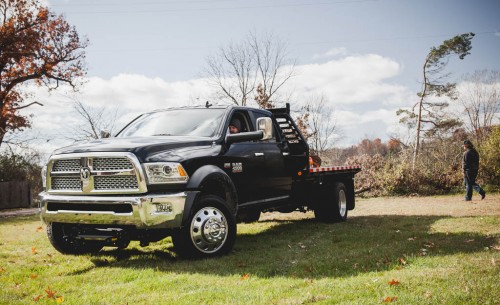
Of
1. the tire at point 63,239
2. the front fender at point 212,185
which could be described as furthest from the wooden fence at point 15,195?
the front fender at point 212,185

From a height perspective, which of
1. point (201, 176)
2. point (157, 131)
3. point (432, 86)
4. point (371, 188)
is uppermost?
point (432, 86)

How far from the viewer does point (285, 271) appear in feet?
16.6

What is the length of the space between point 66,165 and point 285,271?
3.13 meters

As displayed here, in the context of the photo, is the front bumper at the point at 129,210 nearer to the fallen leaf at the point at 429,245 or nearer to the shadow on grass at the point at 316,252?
the shadow on grass at the point at 316,252

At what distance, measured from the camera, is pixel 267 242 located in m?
7.35

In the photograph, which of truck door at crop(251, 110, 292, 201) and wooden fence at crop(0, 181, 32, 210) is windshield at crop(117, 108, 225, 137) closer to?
truck door at crop(251, 110, 292, 201)

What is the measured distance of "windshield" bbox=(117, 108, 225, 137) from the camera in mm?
6477

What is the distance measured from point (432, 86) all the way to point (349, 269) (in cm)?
3323

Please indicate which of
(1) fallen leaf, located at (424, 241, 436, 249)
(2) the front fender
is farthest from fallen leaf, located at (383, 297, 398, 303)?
(1) fallen leaf, located at (424, 241, 436, 249)

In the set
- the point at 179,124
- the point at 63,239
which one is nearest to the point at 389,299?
the point at 179,124

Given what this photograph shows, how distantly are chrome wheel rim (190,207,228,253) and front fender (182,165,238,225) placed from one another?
230 millimetres

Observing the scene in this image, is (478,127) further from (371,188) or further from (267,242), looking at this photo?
(267,242)

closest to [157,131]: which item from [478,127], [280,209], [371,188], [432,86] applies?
[280,209]

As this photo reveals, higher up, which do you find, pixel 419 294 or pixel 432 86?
pixel 432 86
